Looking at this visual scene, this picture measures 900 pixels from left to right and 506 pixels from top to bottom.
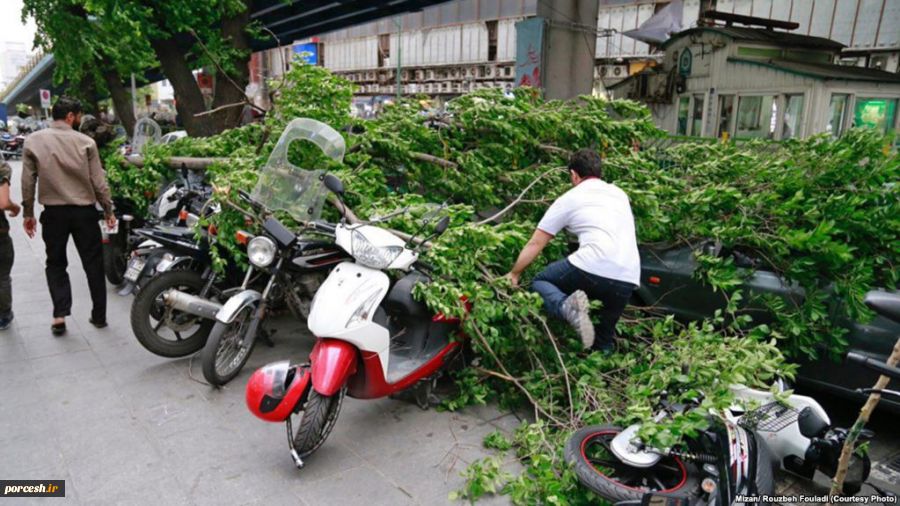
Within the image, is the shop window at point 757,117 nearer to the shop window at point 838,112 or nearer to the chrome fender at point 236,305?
the shop window at point 838,112

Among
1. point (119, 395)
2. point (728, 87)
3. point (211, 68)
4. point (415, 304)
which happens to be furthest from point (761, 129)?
point (119, 395)

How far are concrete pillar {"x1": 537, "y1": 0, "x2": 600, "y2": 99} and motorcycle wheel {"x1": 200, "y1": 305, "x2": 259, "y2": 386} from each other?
879 cm

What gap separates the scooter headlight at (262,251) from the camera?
4.19 m

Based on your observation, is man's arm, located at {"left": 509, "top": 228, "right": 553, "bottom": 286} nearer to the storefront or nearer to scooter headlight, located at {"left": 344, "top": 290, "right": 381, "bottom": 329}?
scooter headlight, located at {"left": 344, "top": 290, "right": 381, "bottom": 329}

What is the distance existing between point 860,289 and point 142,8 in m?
9.89

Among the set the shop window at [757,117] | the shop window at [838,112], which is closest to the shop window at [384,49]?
the shop window at [757,117]

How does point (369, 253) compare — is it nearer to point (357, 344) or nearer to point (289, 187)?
point (357, 344)

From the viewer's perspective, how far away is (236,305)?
4.23 metres

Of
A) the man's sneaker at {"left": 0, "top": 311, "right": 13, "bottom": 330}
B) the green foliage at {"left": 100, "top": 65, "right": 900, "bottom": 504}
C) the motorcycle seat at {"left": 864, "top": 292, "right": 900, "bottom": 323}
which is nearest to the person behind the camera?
the motorcycle seat at {"left": 864, "top": 292, "right": 900, "bottom": 323}

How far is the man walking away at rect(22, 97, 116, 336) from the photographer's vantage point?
16.4ft

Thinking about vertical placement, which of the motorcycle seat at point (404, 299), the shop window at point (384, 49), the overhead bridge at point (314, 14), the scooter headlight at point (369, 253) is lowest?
the motorcycle seat at point (404, 299)

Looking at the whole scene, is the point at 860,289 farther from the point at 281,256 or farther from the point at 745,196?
the point at 281,256

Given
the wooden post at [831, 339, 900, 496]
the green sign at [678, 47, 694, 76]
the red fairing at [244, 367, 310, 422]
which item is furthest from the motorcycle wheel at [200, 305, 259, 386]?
the green sign at [678, 47, 694, 76]

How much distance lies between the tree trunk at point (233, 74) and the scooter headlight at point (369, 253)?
7647 mm
